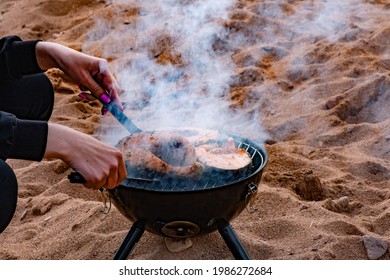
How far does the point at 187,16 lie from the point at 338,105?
1.87m

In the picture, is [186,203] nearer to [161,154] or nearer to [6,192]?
[161,154]

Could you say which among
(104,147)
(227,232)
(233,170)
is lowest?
(227,232)

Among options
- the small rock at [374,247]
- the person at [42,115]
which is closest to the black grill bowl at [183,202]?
the person at [42,115]

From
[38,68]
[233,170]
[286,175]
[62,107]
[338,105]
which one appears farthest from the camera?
[62,107]

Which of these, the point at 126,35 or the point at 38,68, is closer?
the point at 38,68

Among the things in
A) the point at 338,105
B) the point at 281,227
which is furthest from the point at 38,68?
the point at 338,105

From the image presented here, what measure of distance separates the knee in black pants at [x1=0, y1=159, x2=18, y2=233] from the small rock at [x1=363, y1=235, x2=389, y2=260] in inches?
58.7

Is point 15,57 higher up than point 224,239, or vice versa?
point 15,57

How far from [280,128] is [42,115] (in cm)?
156

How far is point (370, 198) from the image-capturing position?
9.91 feet

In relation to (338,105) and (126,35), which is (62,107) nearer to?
(126,35)

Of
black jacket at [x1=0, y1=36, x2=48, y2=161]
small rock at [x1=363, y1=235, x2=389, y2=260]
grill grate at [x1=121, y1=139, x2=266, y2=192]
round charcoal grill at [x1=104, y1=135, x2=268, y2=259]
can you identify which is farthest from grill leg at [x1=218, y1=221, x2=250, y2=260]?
black jacket at [x1=0, y1=36, x2=48, y2=161]

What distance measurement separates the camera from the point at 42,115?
9.10ft

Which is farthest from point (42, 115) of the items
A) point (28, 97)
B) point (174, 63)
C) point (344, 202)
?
point (174, 63)
